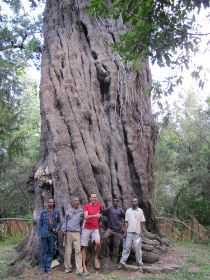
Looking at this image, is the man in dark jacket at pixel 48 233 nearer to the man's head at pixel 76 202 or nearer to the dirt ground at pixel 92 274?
the dirt ground at pixel 92 274

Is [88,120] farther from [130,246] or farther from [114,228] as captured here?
[130,246]

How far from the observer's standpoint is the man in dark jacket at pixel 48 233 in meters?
7.75

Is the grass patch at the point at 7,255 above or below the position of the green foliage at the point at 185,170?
below

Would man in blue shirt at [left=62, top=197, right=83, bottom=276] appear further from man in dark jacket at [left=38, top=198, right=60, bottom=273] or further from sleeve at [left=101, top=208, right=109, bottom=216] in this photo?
sleeve at [left=101, top=208, right=109, bottom=216]

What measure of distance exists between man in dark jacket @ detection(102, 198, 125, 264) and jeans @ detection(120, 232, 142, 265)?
19 cm

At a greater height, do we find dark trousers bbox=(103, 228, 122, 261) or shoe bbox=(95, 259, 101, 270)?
dark trousers bbox=(103, 228, 122, 261)

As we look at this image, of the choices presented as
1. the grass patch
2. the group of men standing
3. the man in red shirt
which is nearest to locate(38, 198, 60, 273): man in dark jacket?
the group of men standing

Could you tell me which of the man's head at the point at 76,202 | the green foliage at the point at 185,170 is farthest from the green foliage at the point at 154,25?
the green foliage at the point at 185,170

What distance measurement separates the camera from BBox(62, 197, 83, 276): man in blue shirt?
767cm

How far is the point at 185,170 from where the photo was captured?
19.6 meters

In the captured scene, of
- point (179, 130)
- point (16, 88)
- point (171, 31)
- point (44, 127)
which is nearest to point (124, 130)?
point (44, 127)

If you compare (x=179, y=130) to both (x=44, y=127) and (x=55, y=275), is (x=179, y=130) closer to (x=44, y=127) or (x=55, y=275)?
(x=44, y=127)

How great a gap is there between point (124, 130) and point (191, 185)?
702 centimetres

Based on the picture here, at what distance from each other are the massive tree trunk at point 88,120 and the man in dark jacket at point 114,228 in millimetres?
532
